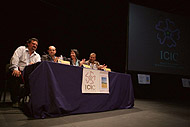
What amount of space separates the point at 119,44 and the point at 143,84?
1.57 metres

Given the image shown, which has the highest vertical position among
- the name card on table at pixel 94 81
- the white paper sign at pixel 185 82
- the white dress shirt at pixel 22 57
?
the white dress shirt at pixel 22 57

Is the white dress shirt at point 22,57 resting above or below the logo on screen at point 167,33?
below

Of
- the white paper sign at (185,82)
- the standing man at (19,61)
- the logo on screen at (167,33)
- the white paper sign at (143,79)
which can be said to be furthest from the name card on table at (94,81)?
the white paper sign at (185,82)

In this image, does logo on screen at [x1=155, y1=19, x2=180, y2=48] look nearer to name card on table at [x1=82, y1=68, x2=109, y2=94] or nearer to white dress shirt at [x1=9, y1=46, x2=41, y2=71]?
name card on table at [x1=82, y1=68, x2=109, y2=94]

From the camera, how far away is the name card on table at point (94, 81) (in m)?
1.74

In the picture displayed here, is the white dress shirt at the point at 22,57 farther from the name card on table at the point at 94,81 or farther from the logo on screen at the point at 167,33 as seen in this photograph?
the logo on screen at the point at 167,33

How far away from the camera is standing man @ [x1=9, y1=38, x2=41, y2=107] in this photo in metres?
1.94

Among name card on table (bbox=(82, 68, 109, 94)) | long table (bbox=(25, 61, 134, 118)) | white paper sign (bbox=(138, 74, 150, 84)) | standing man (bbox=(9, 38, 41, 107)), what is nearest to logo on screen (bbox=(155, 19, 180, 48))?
white paper sign (bbox=(138, 74, 150, 84))

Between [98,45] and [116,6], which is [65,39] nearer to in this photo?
[98,45]

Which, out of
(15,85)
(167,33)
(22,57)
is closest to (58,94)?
(15,85)

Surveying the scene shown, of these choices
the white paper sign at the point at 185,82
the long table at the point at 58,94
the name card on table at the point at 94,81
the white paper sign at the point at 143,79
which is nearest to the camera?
the long table at the point at 58,94

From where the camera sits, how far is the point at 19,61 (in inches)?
81.4

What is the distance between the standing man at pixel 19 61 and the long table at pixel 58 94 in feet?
1.34

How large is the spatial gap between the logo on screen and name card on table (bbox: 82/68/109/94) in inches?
123
